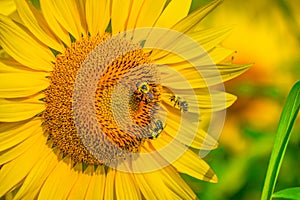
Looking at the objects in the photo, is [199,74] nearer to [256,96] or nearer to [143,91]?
[143,91]

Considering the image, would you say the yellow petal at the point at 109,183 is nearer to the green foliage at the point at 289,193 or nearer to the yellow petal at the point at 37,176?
the yellow petal at the point at 37,176

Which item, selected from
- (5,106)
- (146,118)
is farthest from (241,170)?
(5,106)

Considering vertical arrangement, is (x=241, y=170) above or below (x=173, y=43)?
below

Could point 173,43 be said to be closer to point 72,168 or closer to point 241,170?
point 72,168

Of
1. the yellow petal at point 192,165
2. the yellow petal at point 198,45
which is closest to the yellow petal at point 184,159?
the yellow petal at point 192,165

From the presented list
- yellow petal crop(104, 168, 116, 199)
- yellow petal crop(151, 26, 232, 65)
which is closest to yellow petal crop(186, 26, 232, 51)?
yellow petal crop(151, 26, 232, 65)

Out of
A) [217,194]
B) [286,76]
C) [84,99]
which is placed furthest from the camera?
[286,76]
